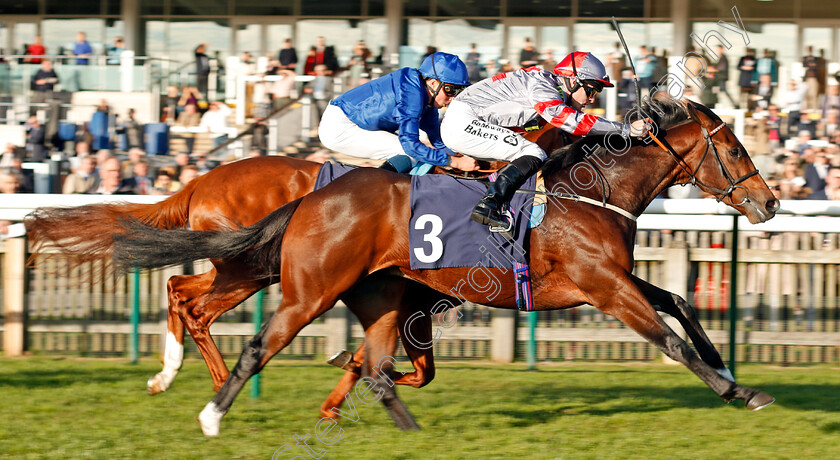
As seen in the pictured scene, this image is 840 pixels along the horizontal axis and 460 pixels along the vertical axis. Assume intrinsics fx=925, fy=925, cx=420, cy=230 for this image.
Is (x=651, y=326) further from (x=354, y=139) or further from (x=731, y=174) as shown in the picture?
(x=354, y=139)

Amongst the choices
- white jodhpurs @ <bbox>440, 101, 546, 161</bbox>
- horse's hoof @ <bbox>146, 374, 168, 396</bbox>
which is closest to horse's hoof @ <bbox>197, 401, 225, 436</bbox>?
→ horse's hoof @ <bbox>146, 374, 168, 396</bbox>

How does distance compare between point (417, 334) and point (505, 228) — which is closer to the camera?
point (505, 228)

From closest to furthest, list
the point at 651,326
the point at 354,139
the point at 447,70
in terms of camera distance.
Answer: the point at 651,326, the point at 447,70, the point at 354,139

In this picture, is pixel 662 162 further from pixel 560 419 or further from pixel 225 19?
pixel 225 19

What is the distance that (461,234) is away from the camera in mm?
4098

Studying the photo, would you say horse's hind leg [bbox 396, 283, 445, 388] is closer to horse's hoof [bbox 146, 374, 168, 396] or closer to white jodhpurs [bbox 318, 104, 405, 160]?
white jodhpurs [bbox 318, 104, 405, 160]

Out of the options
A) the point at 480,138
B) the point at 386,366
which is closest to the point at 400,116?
the point at 480,138

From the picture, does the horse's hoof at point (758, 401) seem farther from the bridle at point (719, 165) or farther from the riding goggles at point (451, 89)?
the riding goggles at point (451, 89)

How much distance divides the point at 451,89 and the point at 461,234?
102cm

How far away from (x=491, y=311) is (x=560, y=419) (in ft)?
6.08

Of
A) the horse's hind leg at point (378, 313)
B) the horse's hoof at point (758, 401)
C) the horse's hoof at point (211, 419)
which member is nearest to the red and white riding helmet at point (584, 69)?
the horse's hind leg at point (378, 313)

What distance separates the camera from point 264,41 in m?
15.2

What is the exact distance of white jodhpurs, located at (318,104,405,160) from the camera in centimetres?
507

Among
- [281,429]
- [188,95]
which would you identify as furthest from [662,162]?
[188,95]
